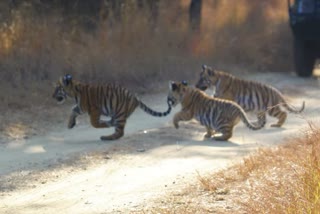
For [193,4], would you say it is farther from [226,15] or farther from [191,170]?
[191,170]

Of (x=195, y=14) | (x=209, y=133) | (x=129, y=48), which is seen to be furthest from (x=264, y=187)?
(x=195, y=14)

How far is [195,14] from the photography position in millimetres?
20000

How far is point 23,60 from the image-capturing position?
1504cm

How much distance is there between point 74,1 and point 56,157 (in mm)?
9260

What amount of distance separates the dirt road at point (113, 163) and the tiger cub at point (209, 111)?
0.20 m

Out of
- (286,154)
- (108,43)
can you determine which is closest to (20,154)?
(286,154)

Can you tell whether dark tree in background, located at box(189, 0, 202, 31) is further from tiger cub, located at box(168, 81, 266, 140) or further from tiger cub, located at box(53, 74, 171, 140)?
tiger cub, located at box(53, 74, 171, 140)

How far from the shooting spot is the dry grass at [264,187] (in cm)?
571

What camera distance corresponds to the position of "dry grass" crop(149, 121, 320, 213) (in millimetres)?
5711

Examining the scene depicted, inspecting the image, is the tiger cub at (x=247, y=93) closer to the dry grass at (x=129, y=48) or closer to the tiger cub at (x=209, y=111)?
the tiger cub at (x=209, y=111)

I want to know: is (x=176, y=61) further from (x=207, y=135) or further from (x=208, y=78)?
(x=207, y=135)

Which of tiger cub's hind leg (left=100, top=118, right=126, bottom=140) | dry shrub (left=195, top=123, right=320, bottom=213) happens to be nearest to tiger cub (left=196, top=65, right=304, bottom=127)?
tiger cub's hind leg (left=100, top=118, right=126, bottom=140)

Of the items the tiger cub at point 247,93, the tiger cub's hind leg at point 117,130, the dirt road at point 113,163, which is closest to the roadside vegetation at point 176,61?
the dirt road at point 113,163

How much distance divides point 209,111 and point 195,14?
9.21 meters
